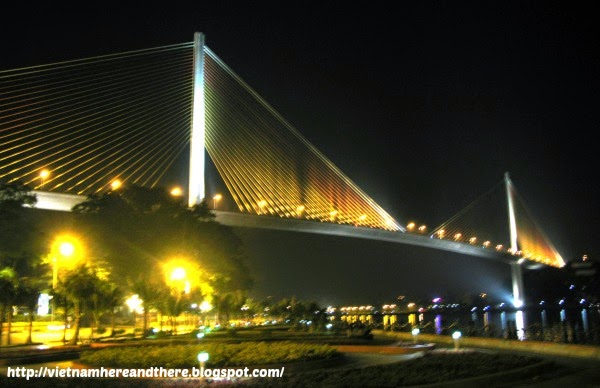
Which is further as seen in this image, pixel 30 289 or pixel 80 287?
pixel 30 289

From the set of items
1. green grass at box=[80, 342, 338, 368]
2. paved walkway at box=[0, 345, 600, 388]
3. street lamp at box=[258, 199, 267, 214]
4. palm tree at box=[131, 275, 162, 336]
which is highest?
street lamp at box=[258, 199, 267, 214]

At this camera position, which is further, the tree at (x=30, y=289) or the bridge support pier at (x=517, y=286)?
the bridge support pier at (x=517, y=286)

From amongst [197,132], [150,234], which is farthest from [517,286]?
[150,234]

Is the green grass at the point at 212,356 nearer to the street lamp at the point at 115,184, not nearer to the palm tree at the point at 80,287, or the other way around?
the palm tree at the point at 80,287

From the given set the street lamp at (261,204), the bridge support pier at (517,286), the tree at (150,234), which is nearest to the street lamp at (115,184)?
the tree at (150,234)

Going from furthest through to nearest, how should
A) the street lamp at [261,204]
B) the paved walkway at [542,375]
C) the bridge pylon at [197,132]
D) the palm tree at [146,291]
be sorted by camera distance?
the street lamp at [261,204]
the bridge pylon at [197,132]
the palm tree at [146,291]
the paved walkway at [542,375]

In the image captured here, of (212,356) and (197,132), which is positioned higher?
(197,132)

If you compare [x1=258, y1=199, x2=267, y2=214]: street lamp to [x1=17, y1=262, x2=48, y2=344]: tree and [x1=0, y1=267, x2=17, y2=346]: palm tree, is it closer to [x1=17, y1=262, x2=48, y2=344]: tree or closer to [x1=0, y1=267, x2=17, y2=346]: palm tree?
[x1=17, y1=262, x2=48, y2=344]: tree

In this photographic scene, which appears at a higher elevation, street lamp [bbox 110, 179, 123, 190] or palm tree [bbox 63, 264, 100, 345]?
street lamp [bbox 110, 179, 123, 190]

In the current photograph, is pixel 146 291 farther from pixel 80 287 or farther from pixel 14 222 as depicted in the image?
pixel 14 222

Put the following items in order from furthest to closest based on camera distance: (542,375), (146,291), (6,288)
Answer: (146,291)
(6,288)
(542,375)

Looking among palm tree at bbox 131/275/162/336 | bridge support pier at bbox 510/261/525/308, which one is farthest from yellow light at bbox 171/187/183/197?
bridge support pier at bbox 510/261/525/308

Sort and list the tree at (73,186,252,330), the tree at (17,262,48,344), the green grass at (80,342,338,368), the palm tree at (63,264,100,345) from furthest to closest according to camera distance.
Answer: the tree at (73,186,252,330) < the tree at (17,262,48,344) < the palm tree at (63,264,100,345) < the green grass at (80,342,338,368)

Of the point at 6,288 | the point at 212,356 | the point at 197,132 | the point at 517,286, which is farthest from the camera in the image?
the point at 517,286
